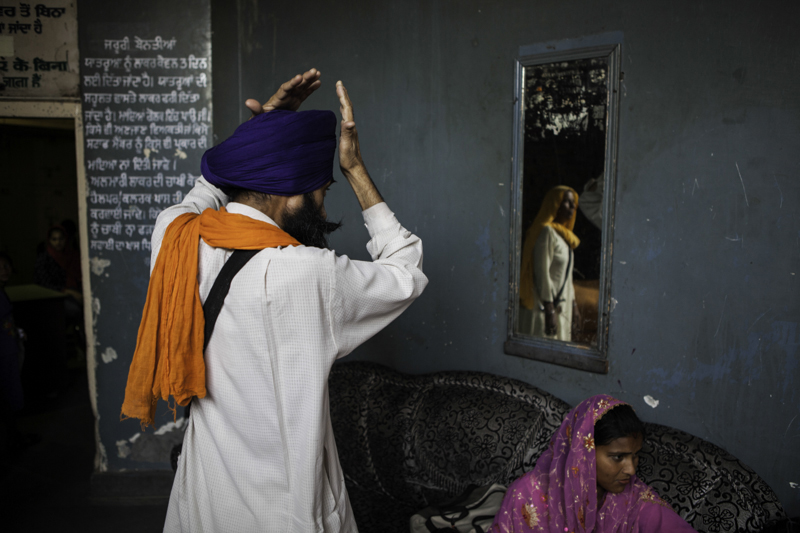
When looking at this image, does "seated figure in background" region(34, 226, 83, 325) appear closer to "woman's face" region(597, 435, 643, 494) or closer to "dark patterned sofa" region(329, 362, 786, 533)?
"dark patterned sofa" region(329, 362, 786, 533)

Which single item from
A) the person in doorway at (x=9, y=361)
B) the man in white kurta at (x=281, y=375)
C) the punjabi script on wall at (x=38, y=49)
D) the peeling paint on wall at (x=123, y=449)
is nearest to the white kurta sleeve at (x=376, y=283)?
the man in white kurta at (x=281, y=375)

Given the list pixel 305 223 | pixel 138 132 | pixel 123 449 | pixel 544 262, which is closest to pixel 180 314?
pixel 305 223

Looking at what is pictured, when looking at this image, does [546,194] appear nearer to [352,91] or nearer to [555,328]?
[555,328]

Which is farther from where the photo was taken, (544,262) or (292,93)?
(544,262)

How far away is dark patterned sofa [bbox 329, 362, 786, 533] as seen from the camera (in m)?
2.03

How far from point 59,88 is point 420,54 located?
2.25 metres

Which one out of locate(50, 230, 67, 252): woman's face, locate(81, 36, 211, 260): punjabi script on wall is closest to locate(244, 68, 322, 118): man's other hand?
locate(81, 36, 211, 260): punjabi script on wall

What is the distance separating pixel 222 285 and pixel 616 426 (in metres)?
1.61

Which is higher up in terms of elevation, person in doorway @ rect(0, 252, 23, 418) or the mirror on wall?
the mirror on wall

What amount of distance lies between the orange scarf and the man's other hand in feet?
1.29

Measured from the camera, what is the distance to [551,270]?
8.87 feet

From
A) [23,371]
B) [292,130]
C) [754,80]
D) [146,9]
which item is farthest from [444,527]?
[23,371]

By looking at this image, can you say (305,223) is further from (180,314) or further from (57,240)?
(57,240)

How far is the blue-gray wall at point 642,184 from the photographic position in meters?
2.10
